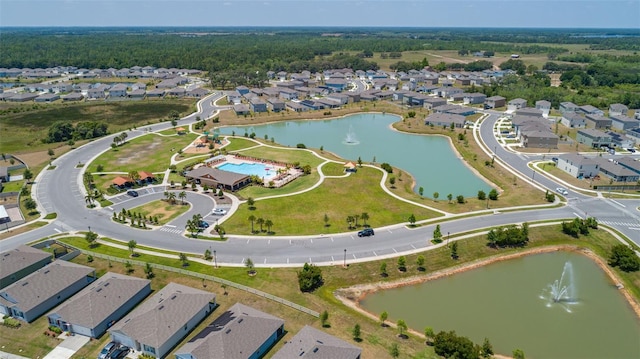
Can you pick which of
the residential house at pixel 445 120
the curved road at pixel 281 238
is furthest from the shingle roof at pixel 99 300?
the residential house at pixel 445 120

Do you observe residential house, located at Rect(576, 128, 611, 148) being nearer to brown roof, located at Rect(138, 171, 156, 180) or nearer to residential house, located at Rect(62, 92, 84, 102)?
brown roof, located at Rect(138, 171, 156, 180)

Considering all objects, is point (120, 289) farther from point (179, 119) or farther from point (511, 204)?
point (179, 119)

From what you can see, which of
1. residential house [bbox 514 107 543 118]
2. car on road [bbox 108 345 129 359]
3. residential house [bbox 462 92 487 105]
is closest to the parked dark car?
car on road [bbox 108 345 129 359]

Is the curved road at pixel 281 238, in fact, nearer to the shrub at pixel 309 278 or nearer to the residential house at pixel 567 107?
the shrub at pixel 309 278

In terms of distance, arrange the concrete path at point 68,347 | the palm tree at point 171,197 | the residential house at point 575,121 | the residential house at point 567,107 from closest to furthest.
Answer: the concrete path at point 68,347, the palm tree at point 171,197, the residential house at point 575,121, the residential house at point 567,107

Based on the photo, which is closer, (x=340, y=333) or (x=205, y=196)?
(x=340, y=333)

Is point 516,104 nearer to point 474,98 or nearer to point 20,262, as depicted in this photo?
point 474,98

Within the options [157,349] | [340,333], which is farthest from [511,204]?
[157,349]
